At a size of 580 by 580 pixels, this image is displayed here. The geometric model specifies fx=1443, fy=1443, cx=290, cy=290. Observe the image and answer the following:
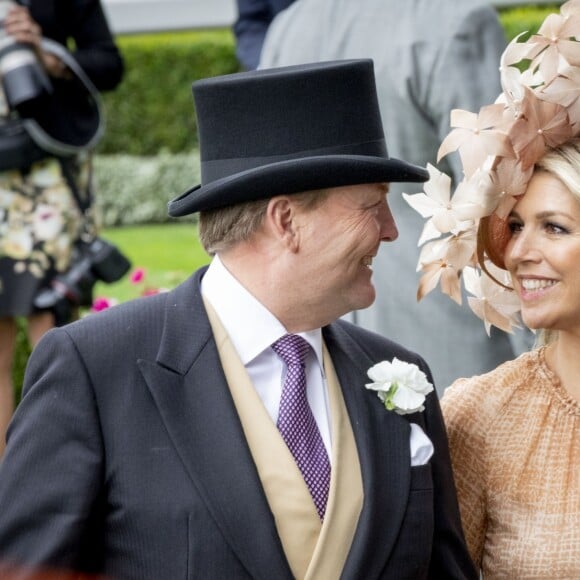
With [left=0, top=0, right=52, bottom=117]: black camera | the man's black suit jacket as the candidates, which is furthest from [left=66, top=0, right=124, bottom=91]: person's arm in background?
the man's black suit jacket

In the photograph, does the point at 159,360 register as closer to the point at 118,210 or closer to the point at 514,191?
the point at 514,191

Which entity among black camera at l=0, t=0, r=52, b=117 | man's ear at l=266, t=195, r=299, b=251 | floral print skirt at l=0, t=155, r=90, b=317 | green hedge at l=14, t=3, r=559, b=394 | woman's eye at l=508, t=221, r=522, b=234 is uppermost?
man's ear at l=266, t=195, r=299, b=251

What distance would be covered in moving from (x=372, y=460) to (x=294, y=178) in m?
0.60

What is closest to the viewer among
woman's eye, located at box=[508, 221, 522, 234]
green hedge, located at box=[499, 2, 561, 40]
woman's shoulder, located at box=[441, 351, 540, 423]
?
woman's eye, located at box=[508, 221, 522, 234]

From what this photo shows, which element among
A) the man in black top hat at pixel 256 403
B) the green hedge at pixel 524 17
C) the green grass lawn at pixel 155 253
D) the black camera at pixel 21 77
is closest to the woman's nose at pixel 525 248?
the man in black top hat at pixel 256 403

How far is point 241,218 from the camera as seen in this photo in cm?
300

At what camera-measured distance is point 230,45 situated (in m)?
14.1

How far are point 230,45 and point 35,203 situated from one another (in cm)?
859

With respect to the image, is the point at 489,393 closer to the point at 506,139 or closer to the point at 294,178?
the point at 506,139

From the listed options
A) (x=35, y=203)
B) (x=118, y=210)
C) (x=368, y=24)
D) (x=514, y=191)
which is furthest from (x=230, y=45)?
(x=514, y=191)

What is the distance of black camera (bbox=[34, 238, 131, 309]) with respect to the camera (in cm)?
578

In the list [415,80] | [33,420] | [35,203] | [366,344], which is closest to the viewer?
[33,420]

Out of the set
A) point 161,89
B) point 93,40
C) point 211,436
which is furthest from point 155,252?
point 211,436

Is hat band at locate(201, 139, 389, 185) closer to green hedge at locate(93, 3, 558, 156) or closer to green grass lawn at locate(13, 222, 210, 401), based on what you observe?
green grass lawn at locate(13, 222, 210, 401)
